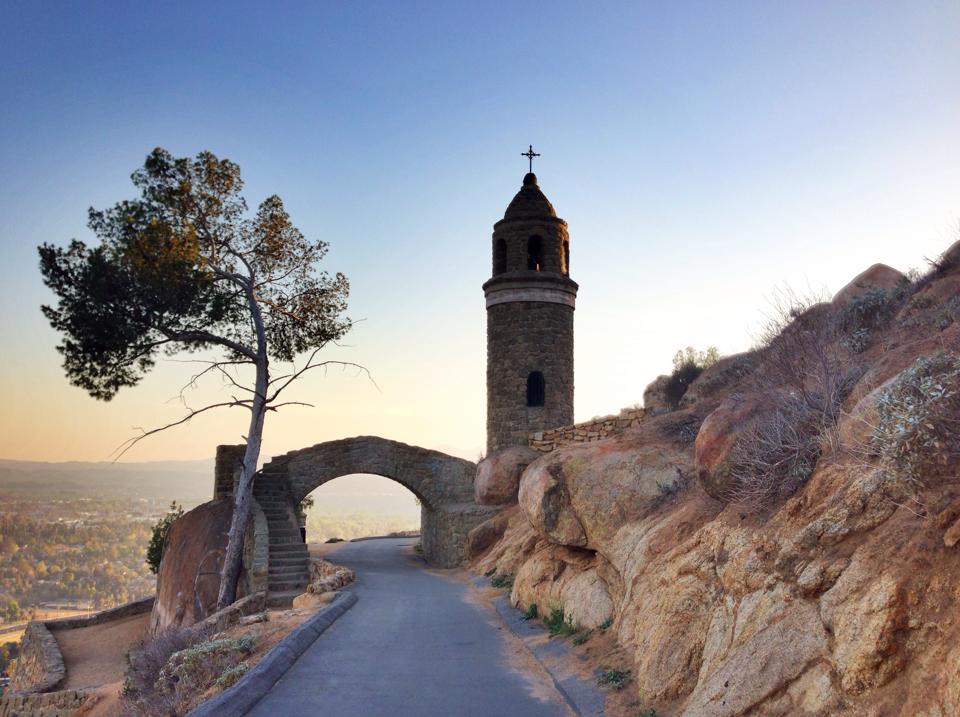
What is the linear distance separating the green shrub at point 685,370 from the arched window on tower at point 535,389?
4.63 metres

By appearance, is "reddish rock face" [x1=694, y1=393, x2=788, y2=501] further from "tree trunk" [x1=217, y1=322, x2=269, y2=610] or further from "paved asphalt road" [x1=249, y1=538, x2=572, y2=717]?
"tree trunk" [x1=217, y1=322, x2=269, y2=610]

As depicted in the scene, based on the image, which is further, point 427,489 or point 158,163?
point 427,489

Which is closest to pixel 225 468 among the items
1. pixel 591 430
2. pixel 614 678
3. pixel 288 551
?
pixel 288 551

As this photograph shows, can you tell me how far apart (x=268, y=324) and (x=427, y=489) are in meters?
8.13

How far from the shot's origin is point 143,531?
420 feet

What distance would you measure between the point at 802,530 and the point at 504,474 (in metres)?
16.4

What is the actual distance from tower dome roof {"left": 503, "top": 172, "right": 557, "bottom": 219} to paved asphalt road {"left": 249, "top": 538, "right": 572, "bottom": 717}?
15.9 metres

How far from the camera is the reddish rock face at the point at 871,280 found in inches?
533

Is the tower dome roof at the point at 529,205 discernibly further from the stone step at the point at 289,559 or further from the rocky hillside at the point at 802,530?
the rocky hillside at the point at 802,530

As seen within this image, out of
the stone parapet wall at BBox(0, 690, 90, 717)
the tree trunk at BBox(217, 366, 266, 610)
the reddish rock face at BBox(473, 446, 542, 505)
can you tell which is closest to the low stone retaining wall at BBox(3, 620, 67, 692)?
the stone parapet wall at BBox(0, 690, 90, 717)

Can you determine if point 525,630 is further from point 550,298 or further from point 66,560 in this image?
point 66,560

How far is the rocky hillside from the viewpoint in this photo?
4879mm

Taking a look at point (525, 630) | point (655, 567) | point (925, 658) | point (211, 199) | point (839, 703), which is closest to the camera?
point (925, 658)

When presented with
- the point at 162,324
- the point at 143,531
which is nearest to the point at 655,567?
the point at 162,324
